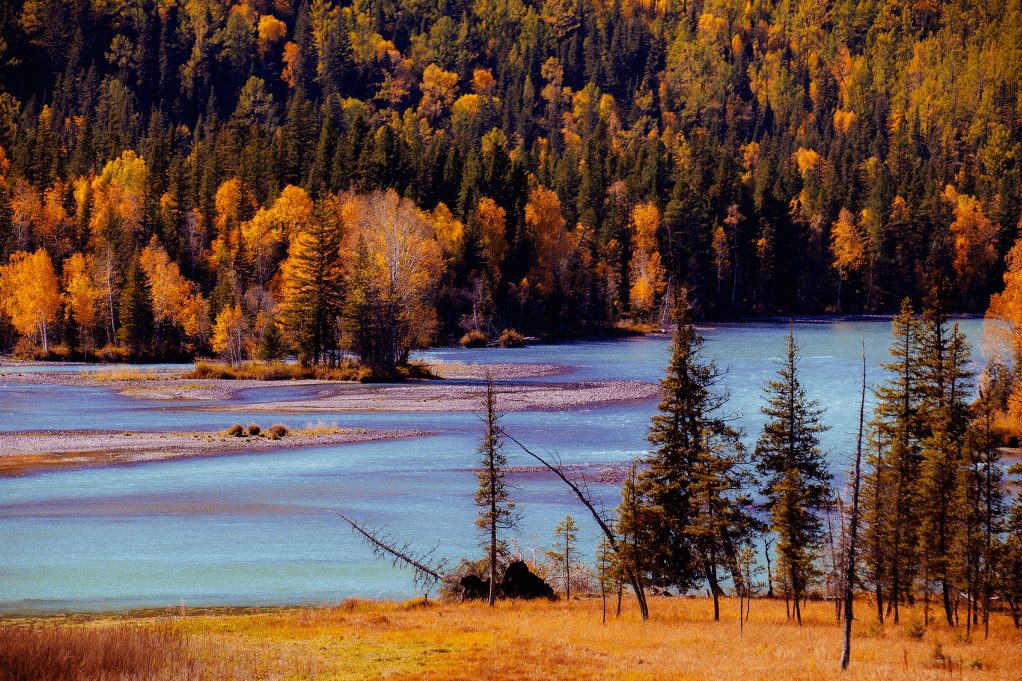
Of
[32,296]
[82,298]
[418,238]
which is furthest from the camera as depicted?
[82,298]

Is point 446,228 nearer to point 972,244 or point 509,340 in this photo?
point 509,340

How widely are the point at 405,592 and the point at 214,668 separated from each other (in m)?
12.8

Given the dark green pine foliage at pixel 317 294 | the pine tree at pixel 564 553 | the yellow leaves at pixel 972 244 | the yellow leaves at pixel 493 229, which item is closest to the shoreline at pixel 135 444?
the pine tree at pixel 564 553

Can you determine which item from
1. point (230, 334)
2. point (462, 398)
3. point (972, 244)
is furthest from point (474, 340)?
point (972, 244)

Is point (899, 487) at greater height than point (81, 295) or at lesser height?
lesser

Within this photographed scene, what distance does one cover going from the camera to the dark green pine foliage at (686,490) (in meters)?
30.8

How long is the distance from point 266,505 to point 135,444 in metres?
14.3

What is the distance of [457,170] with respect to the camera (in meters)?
126

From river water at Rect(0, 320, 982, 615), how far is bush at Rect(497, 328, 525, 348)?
4598 cm

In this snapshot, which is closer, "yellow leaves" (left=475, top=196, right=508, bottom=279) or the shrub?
the shrub

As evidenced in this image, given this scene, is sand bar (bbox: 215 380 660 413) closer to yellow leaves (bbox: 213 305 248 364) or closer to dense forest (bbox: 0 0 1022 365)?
dense forest (bbox: 0 0 1022 365)

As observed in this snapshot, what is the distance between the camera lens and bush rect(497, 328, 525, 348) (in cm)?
10875

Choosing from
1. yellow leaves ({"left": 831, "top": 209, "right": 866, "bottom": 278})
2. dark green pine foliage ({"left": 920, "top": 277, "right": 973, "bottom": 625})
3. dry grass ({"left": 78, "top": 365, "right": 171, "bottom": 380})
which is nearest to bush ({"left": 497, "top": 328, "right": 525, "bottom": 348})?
dry grass ({"left": 78, "top": 365, "right": 171, "bottom": 380})

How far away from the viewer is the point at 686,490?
33.1m
